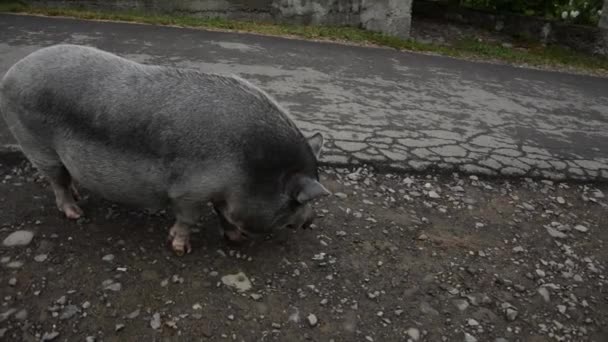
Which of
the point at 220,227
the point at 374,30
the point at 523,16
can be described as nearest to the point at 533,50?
the point at 523,16

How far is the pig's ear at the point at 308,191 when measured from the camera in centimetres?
268

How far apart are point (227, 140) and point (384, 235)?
143 cm

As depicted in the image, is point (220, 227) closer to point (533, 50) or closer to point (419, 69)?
point (419, 69)

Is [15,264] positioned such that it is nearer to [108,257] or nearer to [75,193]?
[108,257]

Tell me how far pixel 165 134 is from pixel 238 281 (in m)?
0.97

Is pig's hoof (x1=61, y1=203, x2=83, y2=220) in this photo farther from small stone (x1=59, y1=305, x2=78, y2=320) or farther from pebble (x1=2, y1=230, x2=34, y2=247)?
small stone (x1=59, y1=305, x2=78, y2=320)

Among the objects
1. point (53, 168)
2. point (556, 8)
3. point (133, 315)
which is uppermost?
point (556, 8)

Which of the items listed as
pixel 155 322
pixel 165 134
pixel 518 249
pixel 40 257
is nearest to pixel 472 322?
pixel 518 249

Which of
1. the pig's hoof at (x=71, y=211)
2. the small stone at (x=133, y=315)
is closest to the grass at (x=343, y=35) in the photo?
the pig's hoof at (x=71, y=211)

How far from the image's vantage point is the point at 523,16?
1052 cm

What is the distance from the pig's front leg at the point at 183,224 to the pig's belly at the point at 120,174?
0.11 meters

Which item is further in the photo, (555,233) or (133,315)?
(555,233)

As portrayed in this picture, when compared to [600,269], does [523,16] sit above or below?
above

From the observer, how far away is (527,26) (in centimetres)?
1047
